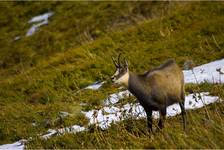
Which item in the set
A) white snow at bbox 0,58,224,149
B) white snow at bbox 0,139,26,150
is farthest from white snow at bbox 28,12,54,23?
white snow at bbox 0,139,26,150

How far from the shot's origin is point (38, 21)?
33.9m

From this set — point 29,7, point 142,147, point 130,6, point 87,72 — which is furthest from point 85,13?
point 142,147

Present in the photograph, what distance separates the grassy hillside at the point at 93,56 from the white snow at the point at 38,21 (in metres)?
0.52

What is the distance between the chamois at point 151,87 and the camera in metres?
10.2

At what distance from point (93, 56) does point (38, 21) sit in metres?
12.6

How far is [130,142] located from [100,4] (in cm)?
2453

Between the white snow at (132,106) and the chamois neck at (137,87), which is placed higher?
the chamois neck at (137,87)

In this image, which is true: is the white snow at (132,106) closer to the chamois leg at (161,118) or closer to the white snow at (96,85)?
the white snow at (96,85)

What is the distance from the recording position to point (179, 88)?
10.8 meters

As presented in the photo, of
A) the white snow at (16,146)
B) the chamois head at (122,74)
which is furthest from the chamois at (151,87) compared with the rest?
the white snow at (16,146)

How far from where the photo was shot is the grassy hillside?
10782mm

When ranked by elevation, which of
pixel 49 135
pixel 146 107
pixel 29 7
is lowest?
pixel 29 7

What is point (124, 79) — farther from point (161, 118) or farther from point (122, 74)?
point (161, 118)

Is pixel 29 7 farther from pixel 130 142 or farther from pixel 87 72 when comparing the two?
pixel 130 142
